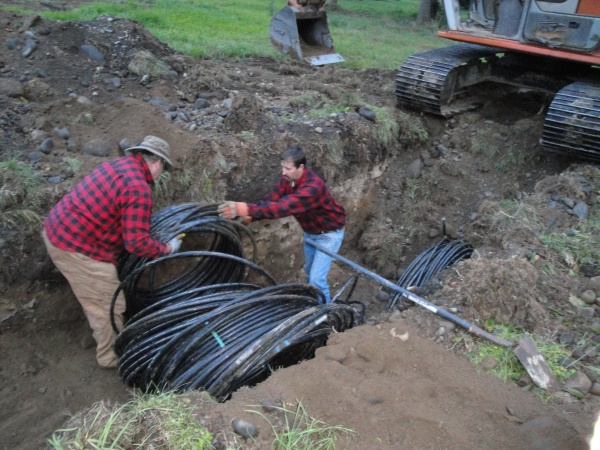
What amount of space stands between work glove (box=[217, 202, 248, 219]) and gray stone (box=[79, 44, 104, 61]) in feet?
12.8

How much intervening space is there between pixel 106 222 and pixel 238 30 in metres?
8.71

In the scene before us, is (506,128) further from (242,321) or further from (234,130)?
(242,321)

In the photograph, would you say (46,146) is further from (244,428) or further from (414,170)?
(414,170)

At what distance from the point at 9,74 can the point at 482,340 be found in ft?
20.6

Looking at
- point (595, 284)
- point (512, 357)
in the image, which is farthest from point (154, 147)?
point (595, 284)

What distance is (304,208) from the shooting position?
4.85 metres

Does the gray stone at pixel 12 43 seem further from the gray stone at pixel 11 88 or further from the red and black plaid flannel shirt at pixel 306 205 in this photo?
the red and black plaid flannel shirt at pixel 306 205

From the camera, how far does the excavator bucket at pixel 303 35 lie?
9.33 metres

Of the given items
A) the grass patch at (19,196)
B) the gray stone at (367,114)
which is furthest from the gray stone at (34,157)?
the gray stone at (367,114)

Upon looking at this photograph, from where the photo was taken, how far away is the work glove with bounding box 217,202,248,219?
4.71 m

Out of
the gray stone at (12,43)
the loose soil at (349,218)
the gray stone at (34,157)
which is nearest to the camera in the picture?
the loose soil at (349,218)

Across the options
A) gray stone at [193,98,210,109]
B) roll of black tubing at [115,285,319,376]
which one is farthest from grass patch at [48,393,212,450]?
gray stone at [193,98,210,109]

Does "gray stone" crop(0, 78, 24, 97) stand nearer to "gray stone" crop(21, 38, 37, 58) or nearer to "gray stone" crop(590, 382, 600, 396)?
"gray stone" crop(21, 38, 37, 58)

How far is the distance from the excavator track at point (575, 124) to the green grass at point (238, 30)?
4.44m
